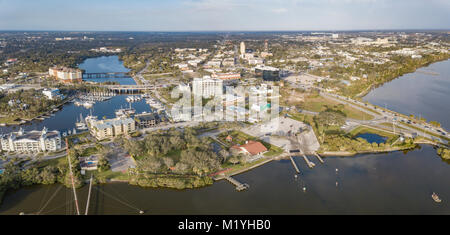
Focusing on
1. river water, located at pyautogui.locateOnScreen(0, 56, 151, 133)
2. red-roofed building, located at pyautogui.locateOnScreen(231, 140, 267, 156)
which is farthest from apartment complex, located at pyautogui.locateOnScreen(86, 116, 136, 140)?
red-roofed building, located at pyautogui.locateOnScreen(231, 140, 267, 156)

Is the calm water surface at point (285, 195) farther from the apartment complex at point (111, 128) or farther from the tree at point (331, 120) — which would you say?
the tree at point (331, 120)

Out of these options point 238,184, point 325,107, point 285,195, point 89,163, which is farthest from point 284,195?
point 325,107

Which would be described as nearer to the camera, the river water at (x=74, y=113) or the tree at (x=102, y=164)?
the tree at (x=102, y=164)

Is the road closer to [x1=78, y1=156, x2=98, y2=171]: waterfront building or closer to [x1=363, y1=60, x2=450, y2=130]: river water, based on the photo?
[x1=363, y1=60, x2=450, y2=130]: river water

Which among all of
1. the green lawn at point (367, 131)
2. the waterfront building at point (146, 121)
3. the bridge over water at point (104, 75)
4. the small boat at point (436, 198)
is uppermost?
the bridge over water at point (104, 75)

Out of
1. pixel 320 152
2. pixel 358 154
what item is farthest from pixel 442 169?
pixel 320 152

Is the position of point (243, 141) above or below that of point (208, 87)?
below

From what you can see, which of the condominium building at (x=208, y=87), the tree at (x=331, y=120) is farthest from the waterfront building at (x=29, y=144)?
the tree at (x=331, y=120)

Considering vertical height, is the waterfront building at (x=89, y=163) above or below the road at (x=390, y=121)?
below

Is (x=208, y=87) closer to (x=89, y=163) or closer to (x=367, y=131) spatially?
(x=367, y=131)
